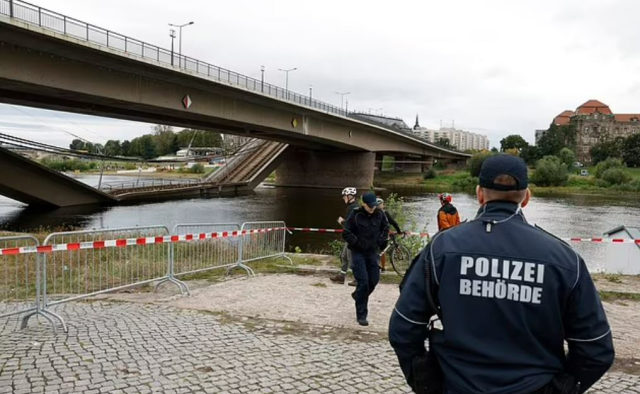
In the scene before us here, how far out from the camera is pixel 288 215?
3073 cm

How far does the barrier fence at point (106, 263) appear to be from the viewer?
6.72 metres

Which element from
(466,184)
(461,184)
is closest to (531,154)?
(461,184)

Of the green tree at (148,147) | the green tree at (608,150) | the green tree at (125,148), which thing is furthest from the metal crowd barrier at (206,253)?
the green tree at (125,148)

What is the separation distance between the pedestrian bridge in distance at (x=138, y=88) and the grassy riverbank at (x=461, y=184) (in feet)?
63.8

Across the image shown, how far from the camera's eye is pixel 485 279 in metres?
2.20

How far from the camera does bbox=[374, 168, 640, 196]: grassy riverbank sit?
5488 centimetres

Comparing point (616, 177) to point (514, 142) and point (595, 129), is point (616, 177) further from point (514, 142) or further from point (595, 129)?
point (595, 129)

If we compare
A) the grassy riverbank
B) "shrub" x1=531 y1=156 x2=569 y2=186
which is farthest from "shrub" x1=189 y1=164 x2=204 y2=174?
"shrub" x1=531 y1=156 x2=569 y2=186

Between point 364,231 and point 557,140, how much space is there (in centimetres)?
11794

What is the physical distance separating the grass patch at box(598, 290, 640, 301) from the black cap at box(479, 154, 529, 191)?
768 centimetres

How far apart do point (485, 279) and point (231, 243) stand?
9.47 meters

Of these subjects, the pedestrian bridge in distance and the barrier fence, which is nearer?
the barrier fence

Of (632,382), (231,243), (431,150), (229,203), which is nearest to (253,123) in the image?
(229,203)

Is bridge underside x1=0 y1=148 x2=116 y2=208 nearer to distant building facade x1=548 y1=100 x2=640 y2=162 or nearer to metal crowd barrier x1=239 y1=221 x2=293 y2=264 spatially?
metal crowd barrier x1=239 y1=221 x2=293 y2=264
